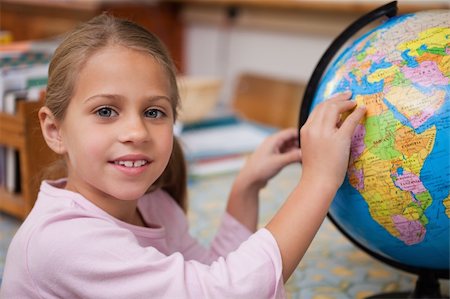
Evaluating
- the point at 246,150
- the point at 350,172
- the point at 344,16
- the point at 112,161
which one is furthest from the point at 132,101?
the point at 344,16

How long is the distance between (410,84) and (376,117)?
7cm

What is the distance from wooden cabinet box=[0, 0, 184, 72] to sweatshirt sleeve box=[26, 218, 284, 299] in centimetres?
229

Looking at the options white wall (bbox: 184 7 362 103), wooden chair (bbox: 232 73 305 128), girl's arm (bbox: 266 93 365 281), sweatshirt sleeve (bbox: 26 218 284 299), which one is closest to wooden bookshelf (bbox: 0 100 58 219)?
sweatshirt sleeve (bbox: 26 218 284 299)

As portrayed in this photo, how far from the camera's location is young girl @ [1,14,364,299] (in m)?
0.84

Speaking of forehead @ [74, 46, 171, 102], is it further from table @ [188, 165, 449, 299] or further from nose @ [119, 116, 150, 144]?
table @ [188, 165, 449, 299]

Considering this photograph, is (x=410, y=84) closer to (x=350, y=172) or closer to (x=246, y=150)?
(x=350, y=172)

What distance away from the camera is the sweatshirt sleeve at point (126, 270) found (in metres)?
0.83

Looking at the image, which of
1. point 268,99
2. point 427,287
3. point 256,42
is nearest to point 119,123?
point 427,287

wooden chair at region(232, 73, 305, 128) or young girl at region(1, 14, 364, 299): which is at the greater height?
young girl at region(1, 14, 364, 299)

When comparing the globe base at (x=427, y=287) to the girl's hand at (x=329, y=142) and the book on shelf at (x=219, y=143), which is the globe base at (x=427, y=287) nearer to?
the girl's hand at (x=329, y=142)

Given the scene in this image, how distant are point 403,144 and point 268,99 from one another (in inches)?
76.2

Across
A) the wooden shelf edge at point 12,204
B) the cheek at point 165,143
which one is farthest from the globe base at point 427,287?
the wooden shelf edge at point 12,204

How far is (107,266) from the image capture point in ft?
2.74

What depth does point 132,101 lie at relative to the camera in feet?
2.93
